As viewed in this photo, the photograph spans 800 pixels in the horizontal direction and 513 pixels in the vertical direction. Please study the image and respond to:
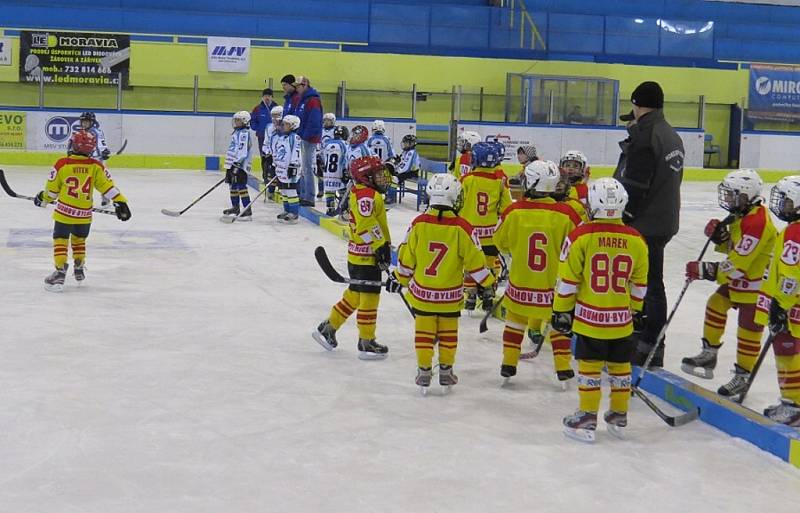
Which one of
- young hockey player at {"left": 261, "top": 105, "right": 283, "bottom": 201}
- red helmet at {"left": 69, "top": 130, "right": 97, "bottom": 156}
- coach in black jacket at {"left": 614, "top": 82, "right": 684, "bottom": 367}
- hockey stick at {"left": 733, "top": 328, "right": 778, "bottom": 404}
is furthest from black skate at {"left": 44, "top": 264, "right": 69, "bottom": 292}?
young hockey player at {"left": 261, "top": 105, "right": 283, "bottom": 201}

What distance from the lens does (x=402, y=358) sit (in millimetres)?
6566

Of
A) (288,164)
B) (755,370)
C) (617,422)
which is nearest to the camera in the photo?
(617,422)

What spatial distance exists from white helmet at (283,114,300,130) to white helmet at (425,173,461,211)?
742cm

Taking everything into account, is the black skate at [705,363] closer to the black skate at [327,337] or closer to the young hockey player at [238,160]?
the black skate at [327,337]

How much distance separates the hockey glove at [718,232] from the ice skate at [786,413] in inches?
39.2

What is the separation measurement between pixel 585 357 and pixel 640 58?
63.6 feet

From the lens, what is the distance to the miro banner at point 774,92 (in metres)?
23.7

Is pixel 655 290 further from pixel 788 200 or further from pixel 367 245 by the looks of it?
pixel 367 245

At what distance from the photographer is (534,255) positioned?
585 centimetres

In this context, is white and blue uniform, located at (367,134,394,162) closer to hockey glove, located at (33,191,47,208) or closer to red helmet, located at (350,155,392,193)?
hockey glove, located at (33,191,47,208)

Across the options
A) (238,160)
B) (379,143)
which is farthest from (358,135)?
(379,143)

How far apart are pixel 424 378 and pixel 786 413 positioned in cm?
166

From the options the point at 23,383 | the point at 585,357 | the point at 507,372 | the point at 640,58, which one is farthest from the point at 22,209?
the point at 640,58

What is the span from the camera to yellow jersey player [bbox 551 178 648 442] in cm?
493
